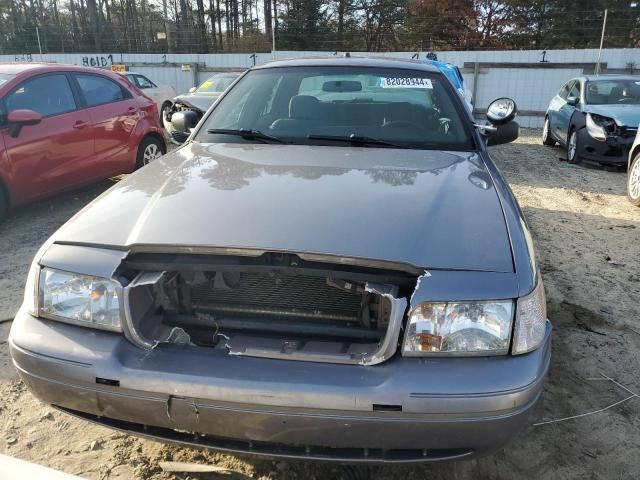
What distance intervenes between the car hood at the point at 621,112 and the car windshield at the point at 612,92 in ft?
1.03

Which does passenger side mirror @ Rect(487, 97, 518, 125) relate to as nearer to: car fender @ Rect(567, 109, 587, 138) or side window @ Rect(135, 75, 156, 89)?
car fender @ Rect(567, 109, 587, 138)

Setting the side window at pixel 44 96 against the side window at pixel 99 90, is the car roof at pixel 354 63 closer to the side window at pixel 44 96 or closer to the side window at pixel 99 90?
the side window at pixel 44 96

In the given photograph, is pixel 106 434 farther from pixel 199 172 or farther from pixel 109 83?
pixel 109 83

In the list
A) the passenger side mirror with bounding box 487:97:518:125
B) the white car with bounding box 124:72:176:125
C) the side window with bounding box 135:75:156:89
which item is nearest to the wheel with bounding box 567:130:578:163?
the passenger side mirror with bounding box 487:97:518:125

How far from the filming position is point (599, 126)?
779 centimetres

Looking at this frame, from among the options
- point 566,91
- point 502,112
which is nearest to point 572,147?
point 566,91

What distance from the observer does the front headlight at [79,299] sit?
180cm

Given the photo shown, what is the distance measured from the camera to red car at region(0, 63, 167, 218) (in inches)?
192

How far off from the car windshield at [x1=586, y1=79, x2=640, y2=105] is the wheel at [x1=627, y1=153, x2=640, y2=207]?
111 inches

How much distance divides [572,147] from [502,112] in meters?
5.75

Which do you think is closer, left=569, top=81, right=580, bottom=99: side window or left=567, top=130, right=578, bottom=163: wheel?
left=567, top=130, right=578, bottom=163: wheel

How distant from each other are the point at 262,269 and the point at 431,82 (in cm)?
209

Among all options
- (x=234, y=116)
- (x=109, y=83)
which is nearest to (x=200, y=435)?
(x=234, y=116)

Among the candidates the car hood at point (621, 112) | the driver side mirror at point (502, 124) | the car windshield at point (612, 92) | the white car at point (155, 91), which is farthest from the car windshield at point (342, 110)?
the white car at point (155, 91)
